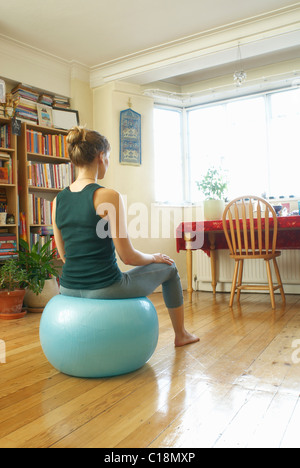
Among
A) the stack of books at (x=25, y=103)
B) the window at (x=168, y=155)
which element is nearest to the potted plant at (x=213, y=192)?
the window at (x=168, y=155)

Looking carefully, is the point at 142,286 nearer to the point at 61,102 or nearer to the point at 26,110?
the point at 26,110

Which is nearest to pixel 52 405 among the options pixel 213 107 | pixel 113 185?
pixel 113 185

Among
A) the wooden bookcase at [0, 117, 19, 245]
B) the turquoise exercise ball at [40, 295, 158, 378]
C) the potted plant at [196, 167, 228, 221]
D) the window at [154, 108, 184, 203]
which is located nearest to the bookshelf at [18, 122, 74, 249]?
the wooden bookcase at [0, 117, 19, 245]

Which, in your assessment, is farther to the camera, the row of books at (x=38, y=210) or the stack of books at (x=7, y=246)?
the row of books at (x=38, y=210)

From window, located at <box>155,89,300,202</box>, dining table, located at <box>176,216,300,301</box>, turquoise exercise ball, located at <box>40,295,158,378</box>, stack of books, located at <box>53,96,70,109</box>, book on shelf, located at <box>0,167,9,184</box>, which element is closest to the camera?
turquoise exercise ball, located at <box>40,295,158,378</box>

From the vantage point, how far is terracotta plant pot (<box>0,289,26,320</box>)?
314 centimetres

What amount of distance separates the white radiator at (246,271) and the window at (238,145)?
2.46 feet

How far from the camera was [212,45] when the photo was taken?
3.75m

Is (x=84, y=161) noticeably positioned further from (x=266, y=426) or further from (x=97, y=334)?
(x=266, y=426)

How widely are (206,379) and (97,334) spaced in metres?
0.50

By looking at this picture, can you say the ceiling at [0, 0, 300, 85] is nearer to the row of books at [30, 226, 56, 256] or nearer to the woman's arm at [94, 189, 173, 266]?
the row of books at [30, 226, 56, 256]

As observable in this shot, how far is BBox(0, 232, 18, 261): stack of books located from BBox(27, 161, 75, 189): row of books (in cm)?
59

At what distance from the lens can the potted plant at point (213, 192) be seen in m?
4.13

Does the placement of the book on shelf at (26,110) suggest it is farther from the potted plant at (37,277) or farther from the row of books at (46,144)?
the potted plant at (37,277)
